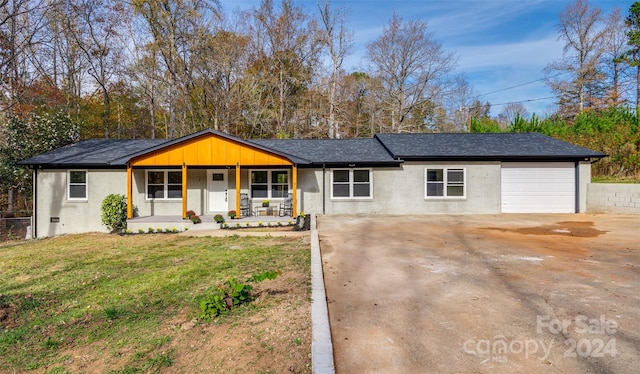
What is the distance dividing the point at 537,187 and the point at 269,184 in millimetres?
11648

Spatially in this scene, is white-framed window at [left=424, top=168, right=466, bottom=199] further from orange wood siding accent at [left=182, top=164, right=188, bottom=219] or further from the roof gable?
orange wood siding accent at [left=182, top=164, right=188, bottom=219]

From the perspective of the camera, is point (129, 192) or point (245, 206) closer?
point (129, 192)

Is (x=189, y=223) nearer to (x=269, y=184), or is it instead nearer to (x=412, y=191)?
(x=269, y=184)

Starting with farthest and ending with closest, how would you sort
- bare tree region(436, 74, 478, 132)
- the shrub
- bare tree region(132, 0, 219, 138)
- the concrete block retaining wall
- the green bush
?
bare tree region(436, 74, 478, 132) → bare tree region(132, 0, 219, 138) → the green bush → the concrete block retaining wall → the shrub

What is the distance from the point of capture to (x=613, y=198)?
45.0 feet

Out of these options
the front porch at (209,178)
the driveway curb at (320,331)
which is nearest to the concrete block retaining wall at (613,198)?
the front porch at (209,178)

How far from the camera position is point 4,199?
770 inches

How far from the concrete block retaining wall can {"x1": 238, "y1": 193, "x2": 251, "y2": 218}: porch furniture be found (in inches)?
567

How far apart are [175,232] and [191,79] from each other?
17.5 m

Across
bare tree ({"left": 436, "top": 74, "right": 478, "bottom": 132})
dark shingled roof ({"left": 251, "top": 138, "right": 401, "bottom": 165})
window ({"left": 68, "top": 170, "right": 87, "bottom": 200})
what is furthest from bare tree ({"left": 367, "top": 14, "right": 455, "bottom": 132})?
window ({"left": 68, "top": 170, "right": 87, "bottom": 200})

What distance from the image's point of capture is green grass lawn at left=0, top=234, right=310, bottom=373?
11.7ft

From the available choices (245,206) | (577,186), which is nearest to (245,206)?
(245,206)

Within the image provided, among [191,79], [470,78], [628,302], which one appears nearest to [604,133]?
[628,302]

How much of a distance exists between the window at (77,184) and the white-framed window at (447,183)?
14.6m
